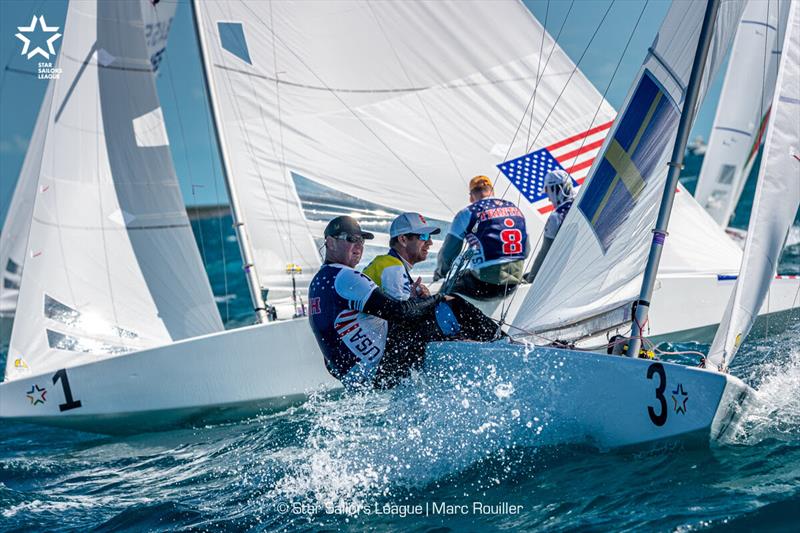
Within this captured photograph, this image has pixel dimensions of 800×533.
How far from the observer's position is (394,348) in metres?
3.53

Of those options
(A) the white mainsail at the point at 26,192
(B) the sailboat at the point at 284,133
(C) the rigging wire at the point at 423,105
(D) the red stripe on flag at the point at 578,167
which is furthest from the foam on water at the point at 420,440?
(A) the white mainsail at the point at 26,192

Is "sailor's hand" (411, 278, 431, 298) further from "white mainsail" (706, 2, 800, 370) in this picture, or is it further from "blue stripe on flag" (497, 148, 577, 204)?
"blue stripe on flag" (497, 148, 577, 204)

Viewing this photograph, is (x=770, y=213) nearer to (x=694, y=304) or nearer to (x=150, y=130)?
(x=694, y=304)

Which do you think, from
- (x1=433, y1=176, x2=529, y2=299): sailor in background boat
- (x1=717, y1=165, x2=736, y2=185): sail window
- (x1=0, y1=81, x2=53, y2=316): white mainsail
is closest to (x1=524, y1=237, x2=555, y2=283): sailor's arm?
(x1=433, y1=176, x2=529, y2=299): sailor in background boat

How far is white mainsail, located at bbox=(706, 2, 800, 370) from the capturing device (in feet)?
10.2

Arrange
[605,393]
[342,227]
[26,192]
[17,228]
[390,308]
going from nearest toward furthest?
[605,393] → [390,308] → [342,227] → [26,192] → [17,228]

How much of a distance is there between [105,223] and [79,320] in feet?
2.79

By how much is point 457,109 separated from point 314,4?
4.89ft

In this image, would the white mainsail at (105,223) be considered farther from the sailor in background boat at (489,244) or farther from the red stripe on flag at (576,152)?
the red stripe on flag at (576,152)

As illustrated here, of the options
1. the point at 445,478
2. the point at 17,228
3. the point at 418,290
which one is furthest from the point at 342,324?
the point at 17,228

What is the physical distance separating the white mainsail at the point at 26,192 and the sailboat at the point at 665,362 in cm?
485

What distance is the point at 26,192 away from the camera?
8.59 meters

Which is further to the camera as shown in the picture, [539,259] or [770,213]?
[539,259]

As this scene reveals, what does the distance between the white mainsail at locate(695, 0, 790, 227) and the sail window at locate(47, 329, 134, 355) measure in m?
8.54
